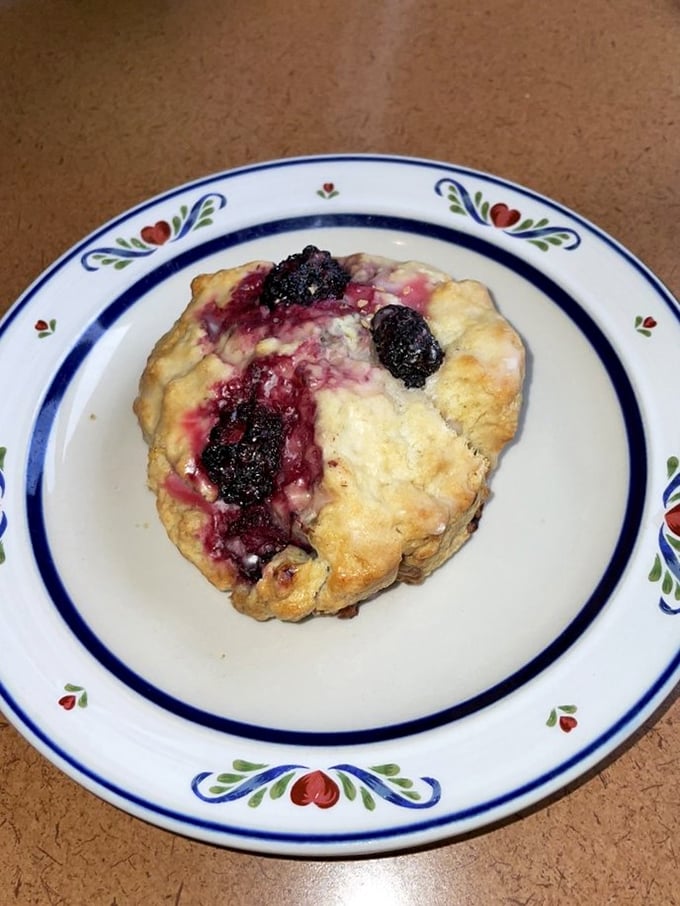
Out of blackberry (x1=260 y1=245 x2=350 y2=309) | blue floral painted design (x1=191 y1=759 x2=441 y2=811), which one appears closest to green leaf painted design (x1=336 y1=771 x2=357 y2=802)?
blue floral painted design (x1=191 y1=759 x2=441 y2=811)

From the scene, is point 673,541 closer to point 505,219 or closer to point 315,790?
point 315,790

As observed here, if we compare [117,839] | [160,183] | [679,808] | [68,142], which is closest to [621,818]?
[679,808]

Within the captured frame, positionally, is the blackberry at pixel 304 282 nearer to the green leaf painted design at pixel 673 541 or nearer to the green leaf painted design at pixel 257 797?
the green leaf painted design at pixel 673 541

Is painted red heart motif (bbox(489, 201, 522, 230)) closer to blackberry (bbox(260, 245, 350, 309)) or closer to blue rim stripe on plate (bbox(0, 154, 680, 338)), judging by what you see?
blue rim stripe on plate (bbox(0, 154, 680, 338))

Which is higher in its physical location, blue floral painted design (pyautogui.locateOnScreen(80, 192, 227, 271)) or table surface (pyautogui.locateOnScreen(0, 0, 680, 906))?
table surface (pyautogui.locateOnScreen(0, 0, 680, 906))

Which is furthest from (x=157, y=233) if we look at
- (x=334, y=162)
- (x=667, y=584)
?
(x=667, y=584)

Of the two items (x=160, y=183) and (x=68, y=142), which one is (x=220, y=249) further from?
(x=68, y=142)
